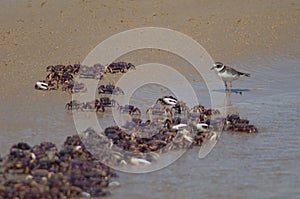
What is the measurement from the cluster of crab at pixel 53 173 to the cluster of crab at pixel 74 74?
287 cm

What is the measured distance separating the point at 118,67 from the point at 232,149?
375cm

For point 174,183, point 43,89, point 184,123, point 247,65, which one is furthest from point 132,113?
point 247,65

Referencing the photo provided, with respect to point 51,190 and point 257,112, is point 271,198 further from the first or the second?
point 257,112

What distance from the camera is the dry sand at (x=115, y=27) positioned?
12.0 meters

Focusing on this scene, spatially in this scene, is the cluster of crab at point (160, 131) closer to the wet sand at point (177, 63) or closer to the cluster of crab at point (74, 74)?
the wet sand at point (177, 63)

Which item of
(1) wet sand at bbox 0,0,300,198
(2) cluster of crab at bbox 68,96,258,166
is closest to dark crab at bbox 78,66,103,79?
(1) wet sand at bbox 0,0,300,198

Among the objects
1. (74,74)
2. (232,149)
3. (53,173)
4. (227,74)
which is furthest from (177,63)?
(53,173)

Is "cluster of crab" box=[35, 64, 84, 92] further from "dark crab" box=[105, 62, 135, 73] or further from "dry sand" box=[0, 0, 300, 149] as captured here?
"dark crab" box=[105, 62, 135, 73]

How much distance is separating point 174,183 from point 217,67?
14.5ft

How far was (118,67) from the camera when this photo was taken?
11.5 metres

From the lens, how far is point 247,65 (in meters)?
12.7

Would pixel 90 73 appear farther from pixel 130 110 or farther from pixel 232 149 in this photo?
pixel 232 149

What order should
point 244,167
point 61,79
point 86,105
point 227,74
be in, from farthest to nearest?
point 227,74, point 61,79, point 86,105, point 244,167

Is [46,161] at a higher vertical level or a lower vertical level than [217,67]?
lower
